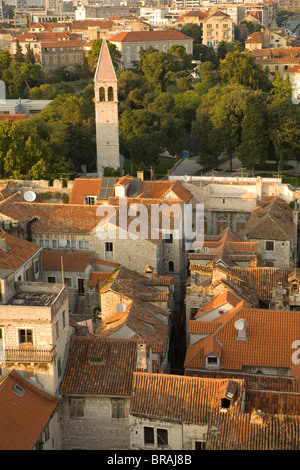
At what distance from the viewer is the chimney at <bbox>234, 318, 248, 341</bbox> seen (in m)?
30.5

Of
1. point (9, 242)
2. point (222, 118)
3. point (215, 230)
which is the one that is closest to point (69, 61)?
point (222, 118)

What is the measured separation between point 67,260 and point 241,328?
1377cm

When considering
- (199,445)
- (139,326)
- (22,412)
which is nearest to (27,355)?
(22,412)

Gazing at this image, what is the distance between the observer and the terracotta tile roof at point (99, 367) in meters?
26.1

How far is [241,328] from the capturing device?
30547 mm

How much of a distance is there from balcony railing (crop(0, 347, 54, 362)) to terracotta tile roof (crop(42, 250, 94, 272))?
1438cm

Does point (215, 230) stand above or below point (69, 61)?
below

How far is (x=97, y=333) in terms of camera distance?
30922 mm

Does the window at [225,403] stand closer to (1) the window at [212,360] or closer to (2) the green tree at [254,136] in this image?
(1) the window at [212,360]

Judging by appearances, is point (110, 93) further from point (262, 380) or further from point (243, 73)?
point (262, 380)

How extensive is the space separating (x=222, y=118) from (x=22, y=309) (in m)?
50.4

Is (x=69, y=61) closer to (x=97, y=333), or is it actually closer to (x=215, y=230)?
(x=215, y=230)

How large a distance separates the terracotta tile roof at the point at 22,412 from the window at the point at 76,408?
721 mm

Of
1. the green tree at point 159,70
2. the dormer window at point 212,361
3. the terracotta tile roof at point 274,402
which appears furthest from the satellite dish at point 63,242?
the green tree at point 159,70
